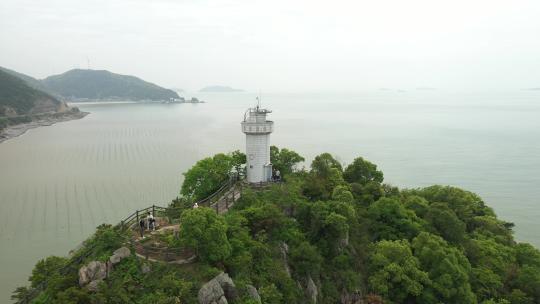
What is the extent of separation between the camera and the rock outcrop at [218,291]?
517 inches

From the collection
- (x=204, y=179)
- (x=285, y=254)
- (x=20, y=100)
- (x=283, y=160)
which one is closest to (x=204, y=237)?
(x=285, y=254)

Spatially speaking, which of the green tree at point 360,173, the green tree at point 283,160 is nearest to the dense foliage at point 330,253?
the green tree at point 283,160

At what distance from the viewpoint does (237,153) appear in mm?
28328

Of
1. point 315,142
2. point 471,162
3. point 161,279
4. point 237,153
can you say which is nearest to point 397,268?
point 161,279

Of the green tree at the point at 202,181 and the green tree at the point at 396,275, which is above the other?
the green tree at the point at 202,181

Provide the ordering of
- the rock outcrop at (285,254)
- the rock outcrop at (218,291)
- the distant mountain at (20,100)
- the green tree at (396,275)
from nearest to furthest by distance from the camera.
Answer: the rock outcrop at (218,291), the rock outcrop at (285,254), the green tree at (396,275), the distant mountain at (20,100)

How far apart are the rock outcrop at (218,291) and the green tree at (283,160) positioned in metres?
13.3

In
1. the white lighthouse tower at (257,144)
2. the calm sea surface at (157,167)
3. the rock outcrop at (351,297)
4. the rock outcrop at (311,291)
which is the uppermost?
the white lighthouse tower at (257,144)

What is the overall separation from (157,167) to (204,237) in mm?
46113

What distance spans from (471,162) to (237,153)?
160 feet

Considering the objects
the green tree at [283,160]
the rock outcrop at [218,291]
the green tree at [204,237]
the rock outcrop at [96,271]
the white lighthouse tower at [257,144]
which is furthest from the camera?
the green tree at [283,160]

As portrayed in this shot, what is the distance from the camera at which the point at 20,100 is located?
429ft

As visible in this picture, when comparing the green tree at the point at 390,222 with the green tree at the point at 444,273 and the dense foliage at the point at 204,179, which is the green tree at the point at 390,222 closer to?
the green tree at the point at 444,273

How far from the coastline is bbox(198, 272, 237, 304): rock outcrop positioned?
95.2 meters
